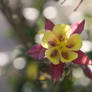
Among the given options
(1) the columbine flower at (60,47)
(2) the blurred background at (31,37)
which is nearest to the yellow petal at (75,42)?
(1) the columbine flower at (60,47)

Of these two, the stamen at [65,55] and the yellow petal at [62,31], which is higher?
the yellow petal at [62,31]

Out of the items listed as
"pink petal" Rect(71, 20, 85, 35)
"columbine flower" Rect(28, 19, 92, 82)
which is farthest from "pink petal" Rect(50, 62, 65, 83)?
"pink petal" Rect(71, 20, 85, 35)

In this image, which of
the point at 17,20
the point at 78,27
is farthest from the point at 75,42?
the point at 17,20

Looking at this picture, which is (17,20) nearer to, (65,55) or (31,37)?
(31,37)

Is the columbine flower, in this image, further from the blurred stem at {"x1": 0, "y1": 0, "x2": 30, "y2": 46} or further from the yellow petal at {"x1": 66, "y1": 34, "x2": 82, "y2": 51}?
the blurred stem at {"x1": 0, "y1": 0, "x2": 30, "y2": 46}

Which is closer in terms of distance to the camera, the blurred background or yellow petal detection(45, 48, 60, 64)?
yellow petal detection(45, 48, 60, 64)

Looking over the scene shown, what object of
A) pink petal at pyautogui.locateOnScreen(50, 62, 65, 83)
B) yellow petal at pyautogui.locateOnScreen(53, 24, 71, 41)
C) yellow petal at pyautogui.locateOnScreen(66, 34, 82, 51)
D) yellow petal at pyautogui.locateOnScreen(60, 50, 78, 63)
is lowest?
pink petal at pyautogui.locateOnScreen(50, 62, 65, 83)

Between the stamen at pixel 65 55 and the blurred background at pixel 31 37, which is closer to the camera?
the stamen at pixel 65 55

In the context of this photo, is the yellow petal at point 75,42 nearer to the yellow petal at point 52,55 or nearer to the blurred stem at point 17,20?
the yellow petal at point 52,55
